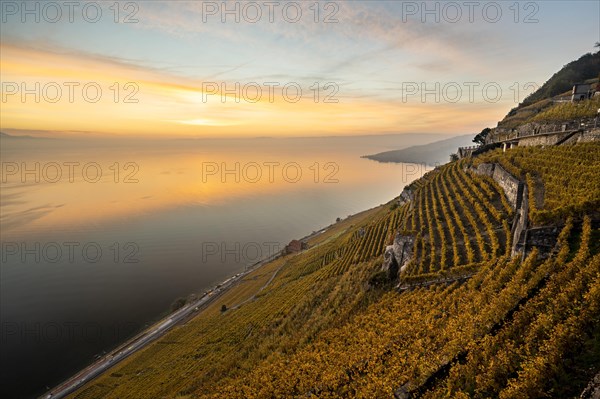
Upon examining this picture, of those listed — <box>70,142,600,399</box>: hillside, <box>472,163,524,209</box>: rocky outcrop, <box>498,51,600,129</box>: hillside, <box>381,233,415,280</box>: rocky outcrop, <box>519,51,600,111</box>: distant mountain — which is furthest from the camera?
<box>519,51,600,111</box>: distant mountain

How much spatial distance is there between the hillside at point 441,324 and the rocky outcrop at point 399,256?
33 centimetres

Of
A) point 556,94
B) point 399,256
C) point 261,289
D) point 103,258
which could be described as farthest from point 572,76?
point 103,258

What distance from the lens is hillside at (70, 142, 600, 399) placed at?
1196 cm

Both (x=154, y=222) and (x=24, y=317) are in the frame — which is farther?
(x=154, y=222)

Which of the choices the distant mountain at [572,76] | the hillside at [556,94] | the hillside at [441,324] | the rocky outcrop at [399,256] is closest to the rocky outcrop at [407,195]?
the hillside at [441,324]

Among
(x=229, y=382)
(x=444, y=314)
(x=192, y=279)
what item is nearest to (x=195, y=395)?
(x=229, y=382)

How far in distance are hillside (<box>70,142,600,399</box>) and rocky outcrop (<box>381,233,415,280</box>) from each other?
326 mm

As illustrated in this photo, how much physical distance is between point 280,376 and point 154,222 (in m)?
123

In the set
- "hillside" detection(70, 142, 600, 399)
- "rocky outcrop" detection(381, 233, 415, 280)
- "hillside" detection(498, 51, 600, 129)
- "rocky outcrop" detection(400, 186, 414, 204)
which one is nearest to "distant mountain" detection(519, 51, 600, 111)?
"hillside" detection(498, 51, 600, 129)

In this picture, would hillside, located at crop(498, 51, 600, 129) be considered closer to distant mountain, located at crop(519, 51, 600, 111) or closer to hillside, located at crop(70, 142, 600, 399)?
distant mountain, located at crop(519, 51, 600, 111)

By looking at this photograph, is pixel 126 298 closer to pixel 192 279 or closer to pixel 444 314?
pixel 192 279

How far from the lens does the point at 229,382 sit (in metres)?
30.0

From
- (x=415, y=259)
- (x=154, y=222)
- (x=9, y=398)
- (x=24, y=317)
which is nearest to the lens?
(x=415, y=259)

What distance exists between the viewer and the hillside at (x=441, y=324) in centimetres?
1196
